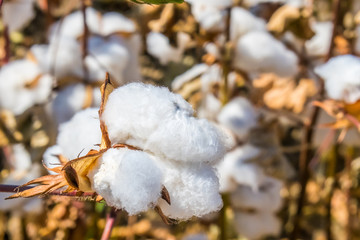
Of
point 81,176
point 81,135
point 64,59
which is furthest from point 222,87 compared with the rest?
point 81,176

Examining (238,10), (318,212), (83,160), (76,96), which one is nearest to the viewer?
(83,160)

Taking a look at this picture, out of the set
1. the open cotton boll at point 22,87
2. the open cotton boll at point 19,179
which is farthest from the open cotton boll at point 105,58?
the open cotton boll at point 19,179

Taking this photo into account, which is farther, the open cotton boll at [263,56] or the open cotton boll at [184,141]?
A: the open cotton boll at [263,56]

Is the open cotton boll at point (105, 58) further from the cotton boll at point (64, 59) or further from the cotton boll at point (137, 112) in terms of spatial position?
the cotton boll at point (137, 112)

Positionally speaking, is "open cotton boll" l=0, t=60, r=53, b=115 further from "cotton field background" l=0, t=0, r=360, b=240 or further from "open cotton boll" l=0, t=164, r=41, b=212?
"open cotton boll" l=0, t=164, r=41, b=212

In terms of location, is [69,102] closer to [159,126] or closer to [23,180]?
[23,180]

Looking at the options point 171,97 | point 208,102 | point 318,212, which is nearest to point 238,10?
point 208,102

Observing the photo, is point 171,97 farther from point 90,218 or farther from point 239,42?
point 90,218
